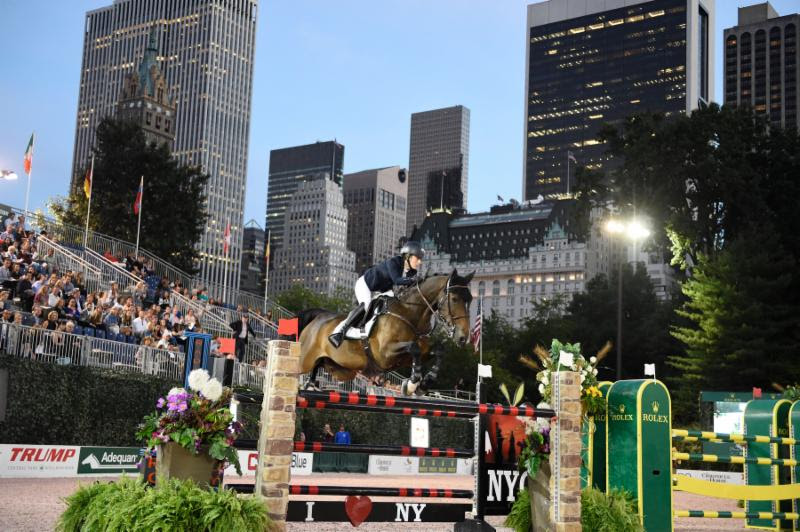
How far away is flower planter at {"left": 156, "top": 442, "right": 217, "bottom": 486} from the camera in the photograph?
18.9 feet

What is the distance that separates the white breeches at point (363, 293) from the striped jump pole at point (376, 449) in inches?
153

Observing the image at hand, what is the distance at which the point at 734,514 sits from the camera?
8.27 meters

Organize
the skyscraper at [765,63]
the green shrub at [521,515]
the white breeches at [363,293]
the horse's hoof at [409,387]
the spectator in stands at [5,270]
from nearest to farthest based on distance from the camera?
the green shrub at [521,515] → the horse's hoof at [409,387] → the white breeches at [363,293] → the spectator in stands at [5,270] → the skyscraper at [765,63]

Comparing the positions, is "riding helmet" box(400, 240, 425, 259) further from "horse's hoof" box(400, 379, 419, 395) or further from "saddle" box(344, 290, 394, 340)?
"horse's hoof" box(400, 379, 419, 395)

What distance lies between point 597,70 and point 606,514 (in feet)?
578

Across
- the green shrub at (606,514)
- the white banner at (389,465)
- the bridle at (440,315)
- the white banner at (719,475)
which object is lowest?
the white banner at (389,465)

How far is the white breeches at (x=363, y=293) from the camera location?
416 inches

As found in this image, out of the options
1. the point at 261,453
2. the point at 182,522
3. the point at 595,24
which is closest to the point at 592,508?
the point at 261,453

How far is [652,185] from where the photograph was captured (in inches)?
1459

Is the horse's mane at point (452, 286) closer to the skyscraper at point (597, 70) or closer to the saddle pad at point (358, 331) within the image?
the saddle pad at point (358, 331)

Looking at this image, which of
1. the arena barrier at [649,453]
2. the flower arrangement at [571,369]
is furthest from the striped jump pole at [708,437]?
the flower arrangement at [571,369]

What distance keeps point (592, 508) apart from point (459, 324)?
10.4ft

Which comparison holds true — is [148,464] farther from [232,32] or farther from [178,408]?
[232,32]

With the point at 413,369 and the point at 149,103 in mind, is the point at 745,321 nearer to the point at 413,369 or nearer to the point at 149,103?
the point at 413,369
